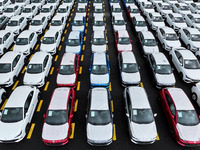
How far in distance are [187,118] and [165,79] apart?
380 centimetres

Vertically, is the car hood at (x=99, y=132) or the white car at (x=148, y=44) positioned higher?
the white car at (x=148, y=44)

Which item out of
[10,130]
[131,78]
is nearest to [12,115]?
Result: [10,130]

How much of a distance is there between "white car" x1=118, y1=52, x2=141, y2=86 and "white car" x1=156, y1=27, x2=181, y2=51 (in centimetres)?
529

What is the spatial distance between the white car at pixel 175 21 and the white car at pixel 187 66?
6.91 m

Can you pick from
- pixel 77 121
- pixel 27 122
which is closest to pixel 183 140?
pixel 77 121

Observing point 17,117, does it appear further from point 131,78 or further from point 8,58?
point 131,78

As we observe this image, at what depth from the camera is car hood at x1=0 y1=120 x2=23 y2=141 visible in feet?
28.5

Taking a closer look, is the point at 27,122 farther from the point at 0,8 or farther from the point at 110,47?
the point at 0,8

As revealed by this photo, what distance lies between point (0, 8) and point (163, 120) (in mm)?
26431

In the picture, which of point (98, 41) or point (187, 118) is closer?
point (187, 118)

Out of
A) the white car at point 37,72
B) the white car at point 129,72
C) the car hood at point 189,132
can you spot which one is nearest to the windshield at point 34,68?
the white car at point 37,72

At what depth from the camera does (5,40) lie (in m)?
16.3

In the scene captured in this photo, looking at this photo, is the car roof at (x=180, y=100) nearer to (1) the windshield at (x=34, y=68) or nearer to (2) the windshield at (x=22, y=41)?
(1) the windshield at (x=34, y=68)

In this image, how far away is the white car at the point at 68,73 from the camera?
Answer: 12.1 metres
